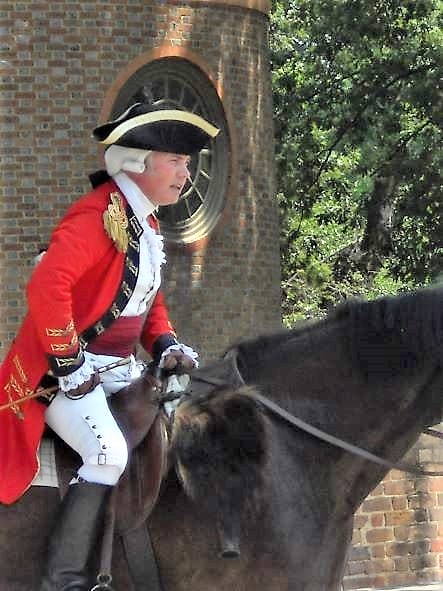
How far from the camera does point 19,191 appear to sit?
13750 mm

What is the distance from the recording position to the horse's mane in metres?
5.02

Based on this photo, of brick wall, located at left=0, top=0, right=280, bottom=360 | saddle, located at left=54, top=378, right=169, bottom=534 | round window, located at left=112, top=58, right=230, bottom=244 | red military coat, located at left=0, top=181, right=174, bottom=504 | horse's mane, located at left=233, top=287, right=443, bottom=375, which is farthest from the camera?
round window, located at left=112, top=58, right=230, bottom=244

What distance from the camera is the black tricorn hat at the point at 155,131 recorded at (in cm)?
507

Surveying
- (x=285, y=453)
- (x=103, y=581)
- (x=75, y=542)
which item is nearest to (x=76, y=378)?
(x=75, y=542)

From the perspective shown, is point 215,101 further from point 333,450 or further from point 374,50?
point 333,450

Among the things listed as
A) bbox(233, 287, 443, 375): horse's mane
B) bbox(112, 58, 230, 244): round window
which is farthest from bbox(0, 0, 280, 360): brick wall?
bbox(233, 287, 443, 375): horse's mane

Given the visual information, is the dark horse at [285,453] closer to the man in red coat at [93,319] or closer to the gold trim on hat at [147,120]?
the man in red coat at [93,319]

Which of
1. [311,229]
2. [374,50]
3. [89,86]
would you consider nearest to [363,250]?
[311,229]

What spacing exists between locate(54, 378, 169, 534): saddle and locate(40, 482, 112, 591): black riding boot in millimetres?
91

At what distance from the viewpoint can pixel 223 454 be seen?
500cm

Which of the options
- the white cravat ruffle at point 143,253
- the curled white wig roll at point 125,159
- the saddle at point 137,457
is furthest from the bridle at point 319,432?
the curled white wig roll at point 125,159

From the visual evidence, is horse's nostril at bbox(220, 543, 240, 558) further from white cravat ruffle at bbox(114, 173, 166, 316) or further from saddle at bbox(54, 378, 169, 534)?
white cravat ruffle at bbox(114, 173, 166, 316)

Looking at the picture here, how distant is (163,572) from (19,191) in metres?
9.24

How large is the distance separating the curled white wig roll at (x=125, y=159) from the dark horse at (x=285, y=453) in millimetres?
798
